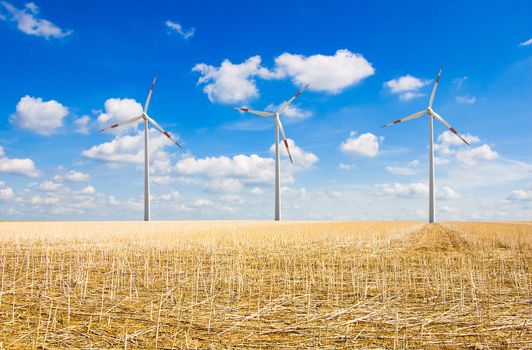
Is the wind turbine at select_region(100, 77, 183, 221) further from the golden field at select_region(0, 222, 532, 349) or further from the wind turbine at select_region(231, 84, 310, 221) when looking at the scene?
the golden field at select_region(0, 222, 532, 349)

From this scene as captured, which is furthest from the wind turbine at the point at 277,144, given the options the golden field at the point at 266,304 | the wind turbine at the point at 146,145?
the golden field at the point at 266,304

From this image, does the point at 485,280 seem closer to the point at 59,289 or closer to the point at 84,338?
the point at 84,338

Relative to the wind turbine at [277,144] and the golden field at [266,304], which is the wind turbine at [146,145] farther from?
the golden field at [266,304]

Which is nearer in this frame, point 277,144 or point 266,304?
point 266,304

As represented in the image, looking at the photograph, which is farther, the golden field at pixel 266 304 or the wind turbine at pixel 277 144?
the wind turbine at pixel 277 144

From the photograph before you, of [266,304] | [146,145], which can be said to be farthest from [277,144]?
[266,304]

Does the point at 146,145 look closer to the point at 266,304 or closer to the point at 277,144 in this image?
the point at 277,144

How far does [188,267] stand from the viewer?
1677 cm

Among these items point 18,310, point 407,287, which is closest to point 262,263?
point 407,287

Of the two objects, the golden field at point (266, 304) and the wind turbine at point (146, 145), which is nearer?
the golden field at point (266, 304)

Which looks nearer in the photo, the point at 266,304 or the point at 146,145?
the point at 266,304

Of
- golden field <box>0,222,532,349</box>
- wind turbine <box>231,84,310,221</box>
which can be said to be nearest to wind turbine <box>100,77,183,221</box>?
wind turbine <box>231,84,310,221</box>

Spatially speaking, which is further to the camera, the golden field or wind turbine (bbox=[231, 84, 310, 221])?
wind turbine (bbox=[231, 84, 310, 221])

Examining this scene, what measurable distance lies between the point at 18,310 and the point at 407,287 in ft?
31.4
